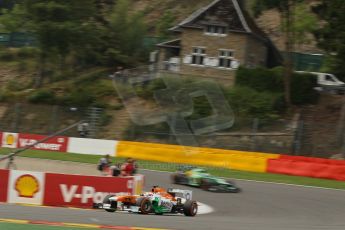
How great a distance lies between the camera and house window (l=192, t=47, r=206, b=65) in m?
48.5

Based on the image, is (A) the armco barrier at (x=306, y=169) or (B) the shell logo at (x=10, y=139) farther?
(B) the shell logo at (x=10, y=139)

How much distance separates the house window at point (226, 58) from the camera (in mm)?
47781

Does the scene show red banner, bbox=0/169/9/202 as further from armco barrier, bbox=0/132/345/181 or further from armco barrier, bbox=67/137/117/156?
armco barrier, bbox=67/137/117/156

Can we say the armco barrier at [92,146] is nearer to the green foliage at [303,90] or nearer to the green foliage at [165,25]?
the green foliage at [303,90]

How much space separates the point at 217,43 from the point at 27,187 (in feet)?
114

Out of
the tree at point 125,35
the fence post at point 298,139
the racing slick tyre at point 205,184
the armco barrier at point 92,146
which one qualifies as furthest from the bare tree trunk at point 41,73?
the racing slick tyre at point 205,184

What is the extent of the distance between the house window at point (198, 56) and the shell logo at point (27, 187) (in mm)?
34164

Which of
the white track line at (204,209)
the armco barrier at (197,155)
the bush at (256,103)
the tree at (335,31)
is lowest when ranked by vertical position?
the armco barrier at (197,155)

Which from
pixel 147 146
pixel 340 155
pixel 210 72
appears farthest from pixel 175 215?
pixel 210 72

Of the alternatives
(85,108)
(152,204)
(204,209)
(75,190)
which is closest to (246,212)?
(204,209)

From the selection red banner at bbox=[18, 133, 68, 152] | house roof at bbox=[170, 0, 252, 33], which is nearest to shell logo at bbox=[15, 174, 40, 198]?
red banner at bbox=[18, 133, 68, 152]

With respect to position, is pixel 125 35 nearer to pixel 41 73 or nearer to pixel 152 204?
pixel 41 73

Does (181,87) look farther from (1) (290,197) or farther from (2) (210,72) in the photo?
(1) (290,197)

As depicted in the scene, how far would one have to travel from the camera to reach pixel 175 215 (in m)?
14.5
